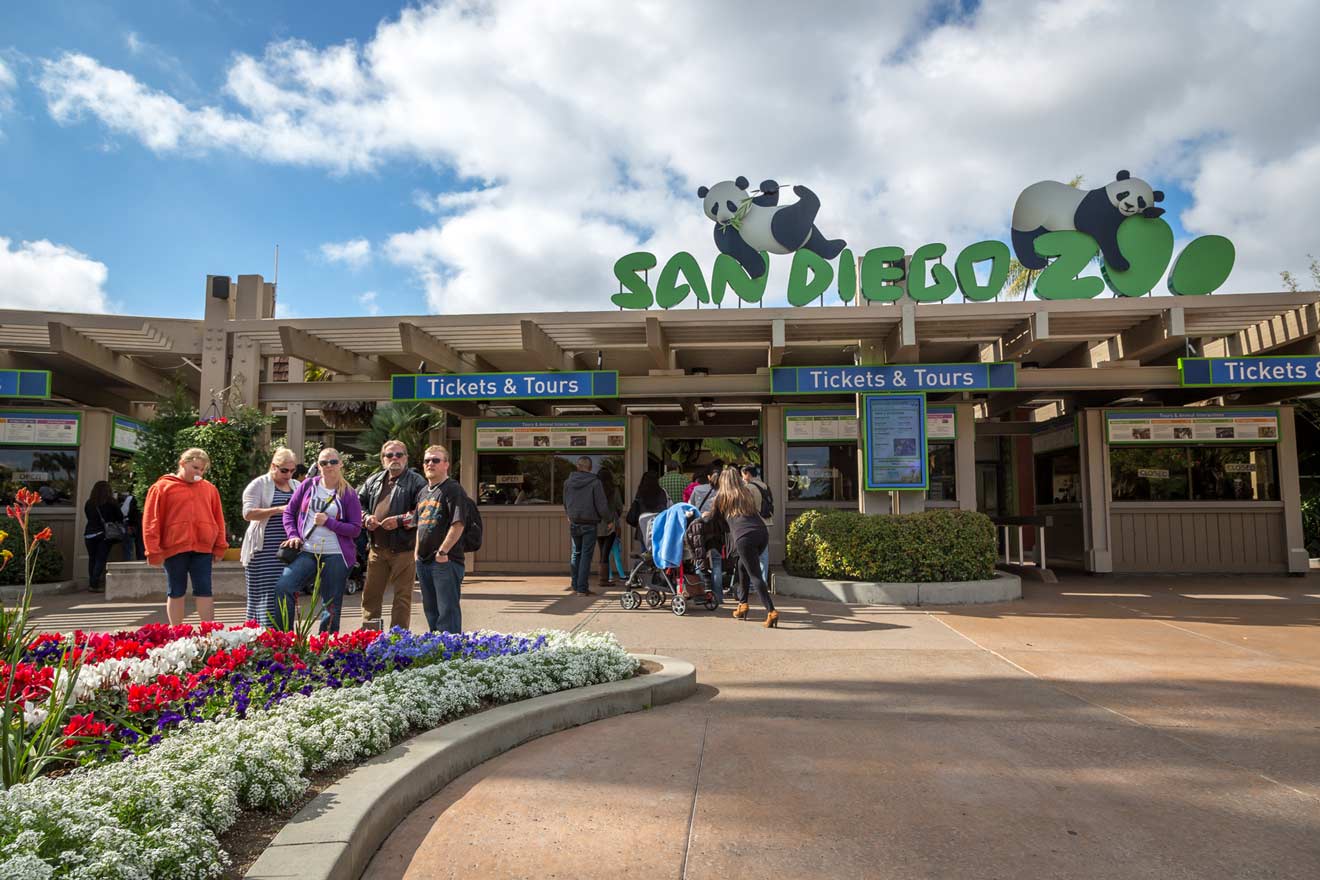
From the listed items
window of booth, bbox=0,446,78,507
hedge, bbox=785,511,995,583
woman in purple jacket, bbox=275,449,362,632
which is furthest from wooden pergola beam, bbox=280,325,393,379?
hedge, bbox=785,511,995,583

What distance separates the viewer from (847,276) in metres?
10.9

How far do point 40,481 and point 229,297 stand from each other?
13.4 ft

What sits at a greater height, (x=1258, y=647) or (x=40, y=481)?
(x=40, y=481)

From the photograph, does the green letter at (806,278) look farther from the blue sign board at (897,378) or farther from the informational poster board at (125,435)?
the informational poster board at (125,435)

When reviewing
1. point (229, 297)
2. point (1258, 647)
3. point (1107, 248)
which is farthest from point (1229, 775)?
point (229, 297)

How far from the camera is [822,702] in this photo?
4.97 metres

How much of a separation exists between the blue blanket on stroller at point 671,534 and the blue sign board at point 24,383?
29.1 feet

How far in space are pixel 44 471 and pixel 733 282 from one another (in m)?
10.6

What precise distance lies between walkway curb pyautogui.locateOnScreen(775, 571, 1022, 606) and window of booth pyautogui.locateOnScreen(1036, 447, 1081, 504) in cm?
463

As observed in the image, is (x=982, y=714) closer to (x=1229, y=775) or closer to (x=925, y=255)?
(x=1229, y=775)

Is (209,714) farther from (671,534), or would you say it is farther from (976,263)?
(976,263)

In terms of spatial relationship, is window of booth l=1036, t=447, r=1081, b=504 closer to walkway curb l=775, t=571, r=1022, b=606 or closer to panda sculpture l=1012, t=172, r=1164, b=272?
panda sculpture l=1012, t=172, r=1164, b=272

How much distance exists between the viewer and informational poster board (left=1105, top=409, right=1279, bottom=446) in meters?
12.5

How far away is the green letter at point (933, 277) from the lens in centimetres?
1055
